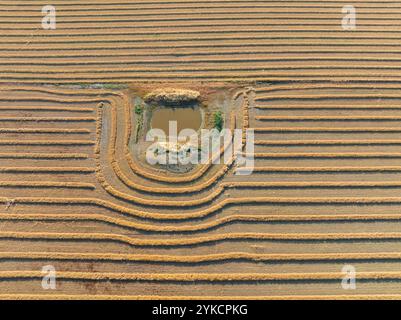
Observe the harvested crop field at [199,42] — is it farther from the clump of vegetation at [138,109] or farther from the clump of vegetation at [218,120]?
the clump of vegetation at [218,120]

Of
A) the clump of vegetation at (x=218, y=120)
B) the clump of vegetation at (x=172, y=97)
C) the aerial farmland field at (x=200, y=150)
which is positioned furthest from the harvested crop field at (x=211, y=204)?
the clump of vegetation at (x=172, y=97)

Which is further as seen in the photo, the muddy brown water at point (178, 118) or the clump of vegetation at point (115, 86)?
→ the clump of vegetation at point (115, 86)

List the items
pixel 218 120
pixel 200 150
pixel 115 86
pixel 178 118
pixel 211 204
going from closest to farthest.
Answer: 1. pixel 211 204
2. pixel 200 150
3. pixel 218 120
4. pixel 178 118
5. pixel 115 86

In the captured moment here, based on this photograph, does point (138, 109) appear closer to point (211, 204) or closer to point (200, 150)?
point (200, 150)

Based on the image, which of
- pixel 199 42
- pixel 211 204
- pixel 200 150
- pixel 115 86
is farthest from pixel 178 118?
pixel 211 204

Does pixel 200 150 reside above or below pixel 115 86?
below

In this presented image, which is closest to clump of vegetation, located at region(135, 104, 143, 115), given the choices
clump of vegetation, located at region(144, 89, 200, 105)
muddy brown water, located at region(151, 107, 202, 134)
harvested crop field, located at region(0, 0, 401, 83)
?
clump of vegetation, located at region(144, 89, 200, 105)

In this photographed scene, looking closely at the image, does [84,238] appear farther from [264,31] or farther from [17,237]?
[264,31]
